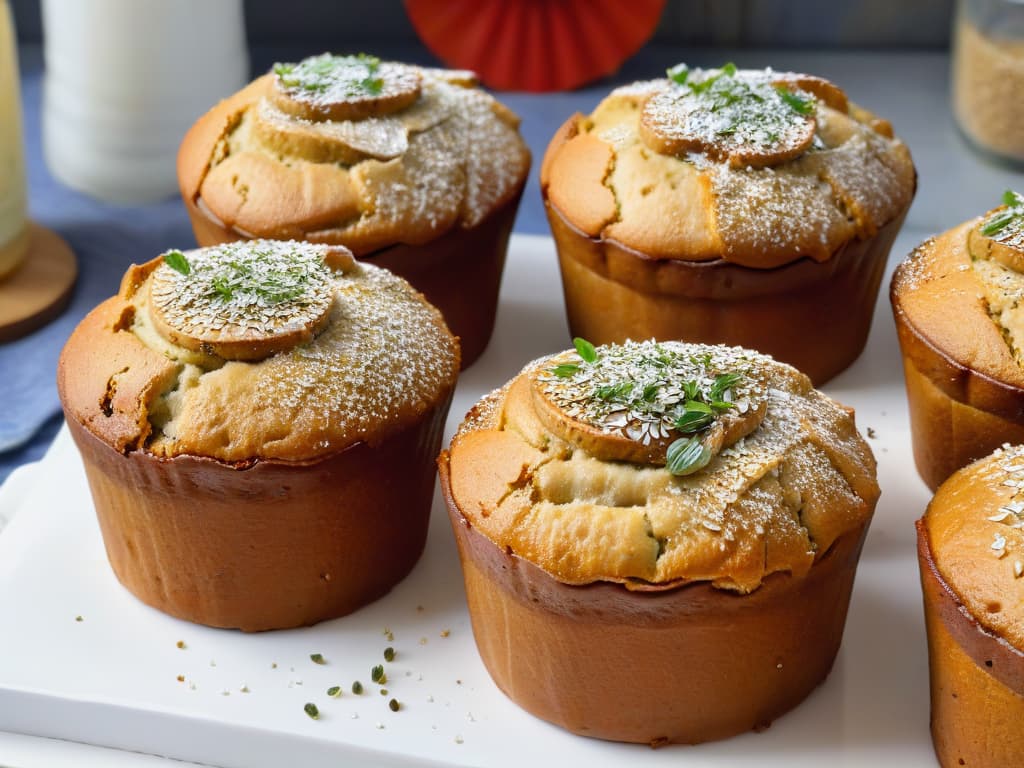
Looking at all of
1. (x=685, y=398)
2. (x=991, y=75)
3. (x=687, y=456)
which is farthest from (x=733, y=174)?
(x=991, y=75)

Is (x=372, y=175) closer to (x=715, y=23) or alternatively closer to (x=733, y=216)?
(x=733, y=216)

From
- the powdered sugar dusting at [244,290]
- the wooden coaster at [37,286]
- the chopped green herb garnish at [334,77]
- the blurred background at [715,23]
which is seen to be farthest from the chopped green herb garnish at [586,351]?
the blurred background at [715,23]

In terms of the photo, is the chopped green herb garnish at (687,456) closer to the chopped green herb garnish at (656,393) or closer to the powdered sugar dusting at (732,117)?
the chopped green herb garnish at (656,393)

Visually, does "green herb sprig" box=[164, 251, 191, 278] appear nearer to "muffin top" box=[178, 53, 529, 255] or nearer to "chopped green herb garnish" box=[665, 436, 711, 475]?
"muffin top" box=[178, 53, 529, 255]

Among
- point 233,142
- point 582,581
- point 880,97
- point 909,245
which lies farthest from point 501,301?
point 880,97

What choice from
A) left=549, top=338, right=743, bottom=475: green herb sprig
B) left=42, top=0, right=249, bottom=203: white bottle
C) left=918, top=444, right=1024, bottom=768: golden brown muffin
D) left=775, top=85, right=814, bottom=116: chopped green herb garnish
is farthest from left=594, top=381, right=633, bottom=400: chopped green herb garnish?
left=42, top=0, right=249, bottom=203: white bottle

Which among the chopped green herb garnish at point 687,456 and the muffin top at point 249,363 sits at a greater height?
the chopped green herb garnish at point 687,456
